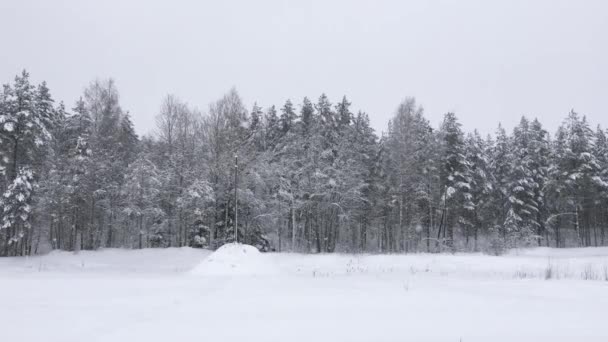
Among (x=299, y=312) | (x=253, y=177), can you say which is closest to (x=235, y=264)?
(x=299, y=312)

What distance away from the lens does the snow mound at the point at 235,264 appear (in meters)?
16.2

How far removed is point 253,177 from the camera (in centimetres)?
3259

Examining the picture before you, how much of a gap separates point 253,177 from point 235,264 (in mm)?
16238

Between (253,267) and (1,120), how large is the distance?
23.2m

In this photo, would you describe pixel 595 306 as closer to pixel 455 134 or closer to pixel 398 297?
pixel 398 297

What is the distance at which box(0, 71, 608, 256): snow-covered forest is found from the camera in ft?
103

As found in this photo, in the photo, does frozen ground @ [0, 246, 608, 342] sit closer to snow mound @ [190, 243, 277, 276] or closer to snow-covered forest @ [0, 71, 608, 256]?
snow mound @ [190, 243, 277, 276]

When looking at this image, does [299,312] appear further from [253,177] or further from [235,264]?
[253,177]

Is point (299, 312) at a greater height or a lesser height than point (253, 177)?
lesser

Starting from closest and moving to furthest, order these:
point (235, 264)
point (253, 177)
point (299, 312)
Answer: point (299, 312) < point (235, 264) < point (253, 177)

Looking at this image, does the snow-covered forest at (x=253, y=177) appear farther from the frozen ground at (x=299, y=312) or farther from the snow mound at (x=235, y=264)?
the frozen ground at (x=299, y=312)

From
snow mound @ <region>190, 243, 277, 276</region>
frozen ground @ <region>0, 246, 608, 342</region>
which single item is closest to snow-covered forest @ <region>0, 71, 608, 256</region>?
snow mound @ <region>190, 243, 277, 276</region>

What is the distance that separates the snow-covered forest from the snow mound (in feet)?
33.4

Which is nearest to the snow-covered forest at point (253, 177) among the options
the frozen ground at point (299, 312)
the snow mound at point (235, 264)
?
the snow mound at point (235, 264)
